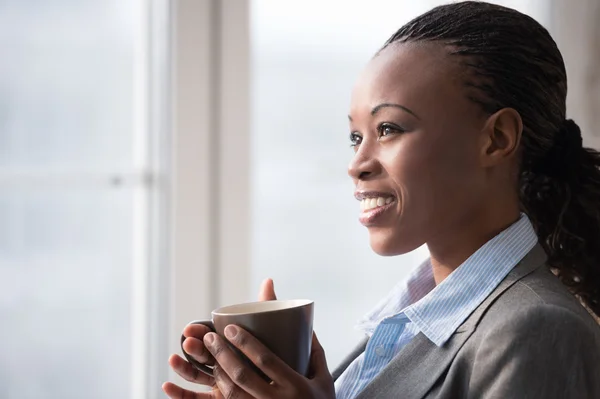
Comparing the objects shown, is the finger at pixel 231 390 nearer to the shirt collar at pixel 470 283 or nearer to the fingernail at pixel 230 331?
the fingernail at pixel 230 331

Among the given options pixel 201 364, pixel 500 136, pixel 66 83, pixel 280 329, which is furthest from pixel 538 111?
pixel 66 83

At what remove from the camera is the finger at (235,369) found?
2.62 feet

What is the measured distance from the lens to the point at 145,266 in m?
1.64

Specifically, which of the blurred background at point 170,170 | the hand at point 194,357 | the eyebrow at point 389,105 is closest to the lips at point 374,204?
the eyebrow at point 389,105

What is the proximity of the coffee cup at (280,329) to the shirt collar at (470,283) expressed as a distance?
132 millimetres

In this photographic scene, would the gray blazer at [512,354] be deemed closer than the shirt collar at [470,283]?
Yes

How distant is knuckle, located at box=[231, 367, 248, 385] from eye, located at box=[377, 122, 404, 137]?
0.33 meters

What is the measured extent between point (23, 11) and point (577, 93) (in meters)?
1.21

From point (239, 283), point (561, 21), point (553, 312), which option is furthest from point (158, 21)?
point (553, 312)

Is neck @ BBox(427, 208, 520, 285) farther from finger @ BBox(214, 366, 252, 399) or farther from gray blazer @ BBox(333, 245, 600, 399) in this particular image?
finger @ BBox(214, 366, 252, 399)

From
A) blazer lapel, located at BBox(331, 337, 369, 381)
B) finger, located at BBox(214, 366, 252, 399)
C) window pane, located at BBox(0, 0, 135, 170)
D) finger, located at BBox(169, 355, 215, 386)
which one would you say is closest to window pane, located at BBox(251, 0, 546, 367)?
window pane, located at BBox(0, 0, 135, 170)

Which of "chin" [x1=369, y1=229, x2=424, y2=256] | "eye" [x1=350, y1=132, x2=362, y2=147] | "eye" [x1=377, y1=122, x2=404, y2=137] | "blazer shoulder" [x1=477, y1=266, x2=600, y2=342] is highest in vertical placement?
"eye" [x1=377, y1=122, x2=404, y2=137]

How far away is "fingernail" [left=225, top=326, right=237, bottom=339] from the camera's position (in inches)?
31.6

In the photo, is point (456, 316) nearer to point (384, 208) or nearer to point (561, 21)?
point (384, 208)
